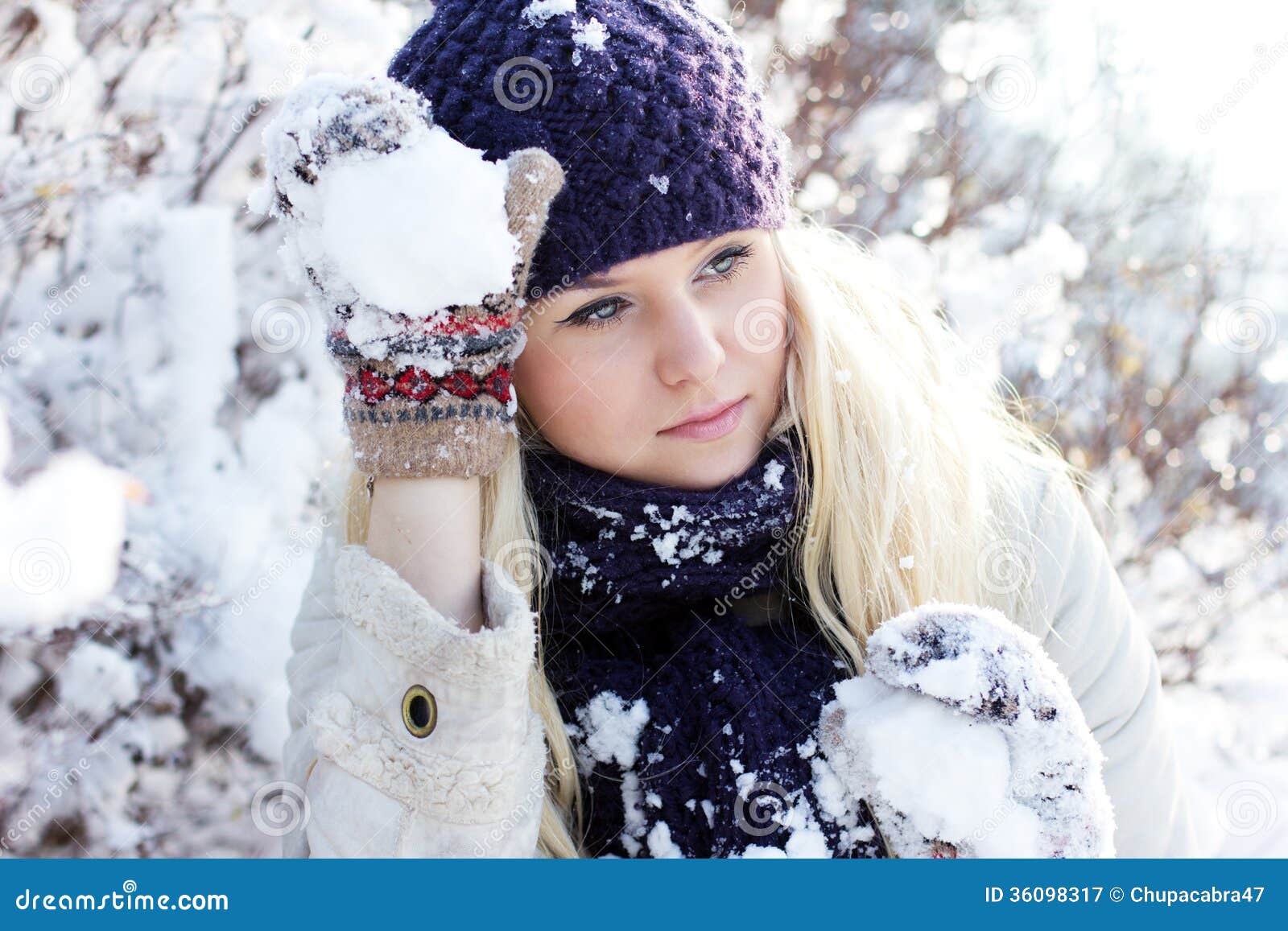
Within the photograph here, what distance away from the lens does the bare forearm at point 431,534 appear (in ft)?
4.58

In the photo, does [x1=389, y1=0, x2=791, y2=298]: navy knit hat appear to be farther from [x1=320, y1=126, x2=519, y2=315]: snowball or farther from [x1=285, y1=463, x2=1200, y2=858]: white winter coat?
[x1=285, y1=463, x2=1200, y2=858]: white winter coat

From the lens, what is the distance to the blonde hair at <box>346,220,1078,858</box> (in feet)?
5.22

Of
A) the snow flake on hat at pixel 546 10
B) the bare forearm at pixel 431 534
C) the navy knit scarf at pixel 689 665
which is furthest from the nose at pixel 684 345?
the snow flake on hat at pixel 546 10

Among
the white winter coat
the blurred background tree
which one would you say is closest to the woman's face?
the white winter coat

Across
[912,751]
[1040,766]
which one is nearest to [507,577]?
[912,751]

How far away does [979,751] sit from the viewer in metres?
1.24

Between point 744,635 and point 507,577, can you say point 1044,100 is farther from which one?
point 507,577

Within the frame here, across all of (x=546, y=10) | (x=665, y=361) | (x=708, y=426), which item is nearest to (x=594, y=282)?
(x=665, y=361)

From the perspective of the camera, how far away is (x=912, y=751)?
50.4 inches

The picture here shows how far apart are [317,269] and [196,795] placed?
1.79 m

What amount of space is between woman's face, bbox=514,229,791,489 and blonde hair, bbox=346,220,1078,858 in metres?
0.07

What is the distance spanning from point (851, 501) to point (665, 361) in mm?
422

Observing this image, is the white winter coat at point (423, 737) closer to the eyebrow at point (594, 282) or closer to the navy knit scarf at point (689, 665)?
the navy knit scarf at point (689, 665)

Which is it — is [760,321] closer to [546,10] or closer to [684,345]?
[684,345]
